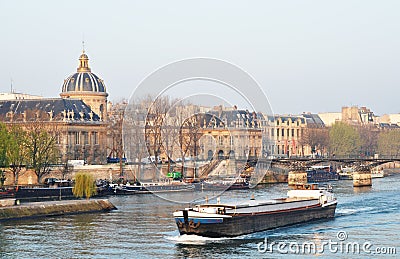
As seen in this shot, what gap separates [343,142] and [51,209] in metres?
95.1

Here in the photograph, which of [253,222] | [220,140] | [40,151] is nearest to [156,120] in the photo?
[40,151]

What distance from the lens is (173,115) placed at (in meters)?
78.5

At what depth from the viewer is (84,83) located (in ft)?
413

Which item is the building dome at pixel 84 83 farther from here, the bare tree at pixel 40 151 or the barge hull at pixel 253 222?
the barge hull at pixel 253 222

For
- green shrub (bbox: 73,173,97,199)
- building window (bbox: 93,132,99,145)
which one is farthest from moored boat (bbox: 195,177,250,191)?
building window (bbox: 93,132,99,145)

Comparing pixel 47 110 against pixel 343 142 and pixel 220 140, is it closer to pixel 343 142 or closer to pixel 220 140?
pixel 220 140

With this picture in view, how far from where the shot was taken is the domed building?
125375mm

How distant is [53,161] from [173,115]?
18.6 metres

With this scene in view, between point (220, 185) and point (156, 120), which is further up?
point (156, 120)

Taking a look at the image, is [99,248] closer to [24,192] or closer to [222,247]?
[222,247]

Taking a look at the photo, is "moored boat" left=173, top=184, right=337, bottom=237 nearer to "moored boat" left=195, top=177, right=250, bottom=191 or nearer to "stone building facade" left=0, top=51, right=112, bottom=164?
"moored boat" left=195, top=177, right=250, bottom=191

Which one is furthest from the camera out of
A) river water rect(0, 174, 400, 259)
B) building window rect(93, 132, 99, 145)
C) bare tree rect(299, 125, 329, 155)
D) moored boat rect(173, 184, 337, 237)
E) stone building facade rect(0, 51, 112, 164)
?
bare tree rect(299, 125, 329, 155)

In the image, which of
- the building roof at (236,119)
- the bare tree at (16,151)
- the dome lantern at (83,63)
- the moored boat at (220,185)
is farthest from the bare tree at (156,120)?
the dome lantern at (83,63)

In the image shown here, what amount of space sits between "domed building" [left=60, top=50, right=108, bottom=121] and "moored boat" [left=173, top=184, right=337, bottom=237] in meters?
63.5
